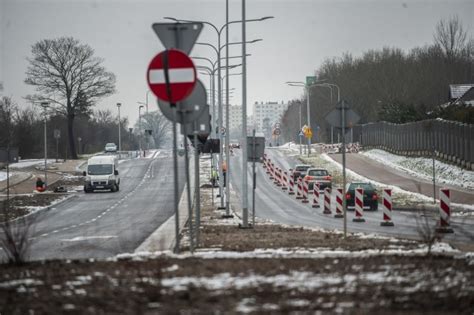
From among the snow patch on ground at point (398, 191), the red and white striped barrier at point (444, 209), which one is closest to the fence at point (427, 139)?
the snow patch on ground at point (398, 191)

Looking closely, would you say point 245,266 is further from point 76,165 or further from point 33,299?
point 76,165

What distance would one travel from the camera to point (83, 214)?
39438 mm

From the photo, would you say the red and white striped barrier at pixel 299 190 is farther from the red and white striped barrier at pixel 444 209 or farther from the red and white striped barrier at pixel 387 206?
the red and white striped barrier at pixel 444 209

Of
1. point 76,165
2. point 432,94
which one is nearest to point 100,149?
point 76,165

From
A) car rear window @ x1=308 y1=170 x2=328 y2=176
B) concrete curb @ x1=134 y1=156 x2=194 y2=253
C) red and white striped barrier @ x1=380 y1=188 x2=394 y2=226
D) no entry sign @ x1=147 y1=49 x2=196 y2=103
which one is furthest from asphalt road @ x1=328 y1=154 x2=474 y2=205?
no entry sign @ x1=147 y1=49 x2=196 y2=103

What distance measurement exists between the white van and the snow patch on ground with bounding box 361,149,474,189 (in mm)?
20438

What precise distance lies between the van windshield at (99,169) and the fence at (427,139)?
21283 millimetres

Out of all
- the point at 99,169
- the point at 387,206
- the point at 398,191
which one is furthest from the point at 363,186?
the point at 99,169

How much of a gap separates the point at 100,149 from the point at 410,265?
12418 centimetres

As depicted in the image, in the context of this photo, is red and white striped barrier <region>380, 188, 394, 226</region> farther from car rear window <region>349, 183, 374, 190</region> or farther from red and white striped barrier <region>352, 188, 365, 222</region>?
car rear window <region>349, 183, 374, 190</region>

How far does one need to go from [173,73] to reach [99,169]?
49724 mm

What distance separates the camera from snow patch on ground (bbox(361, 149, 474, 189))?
4922 centimetres

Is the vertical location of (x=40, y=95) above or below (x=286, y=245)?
above

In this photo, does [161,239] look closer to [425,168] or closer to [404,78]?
[425,168]
